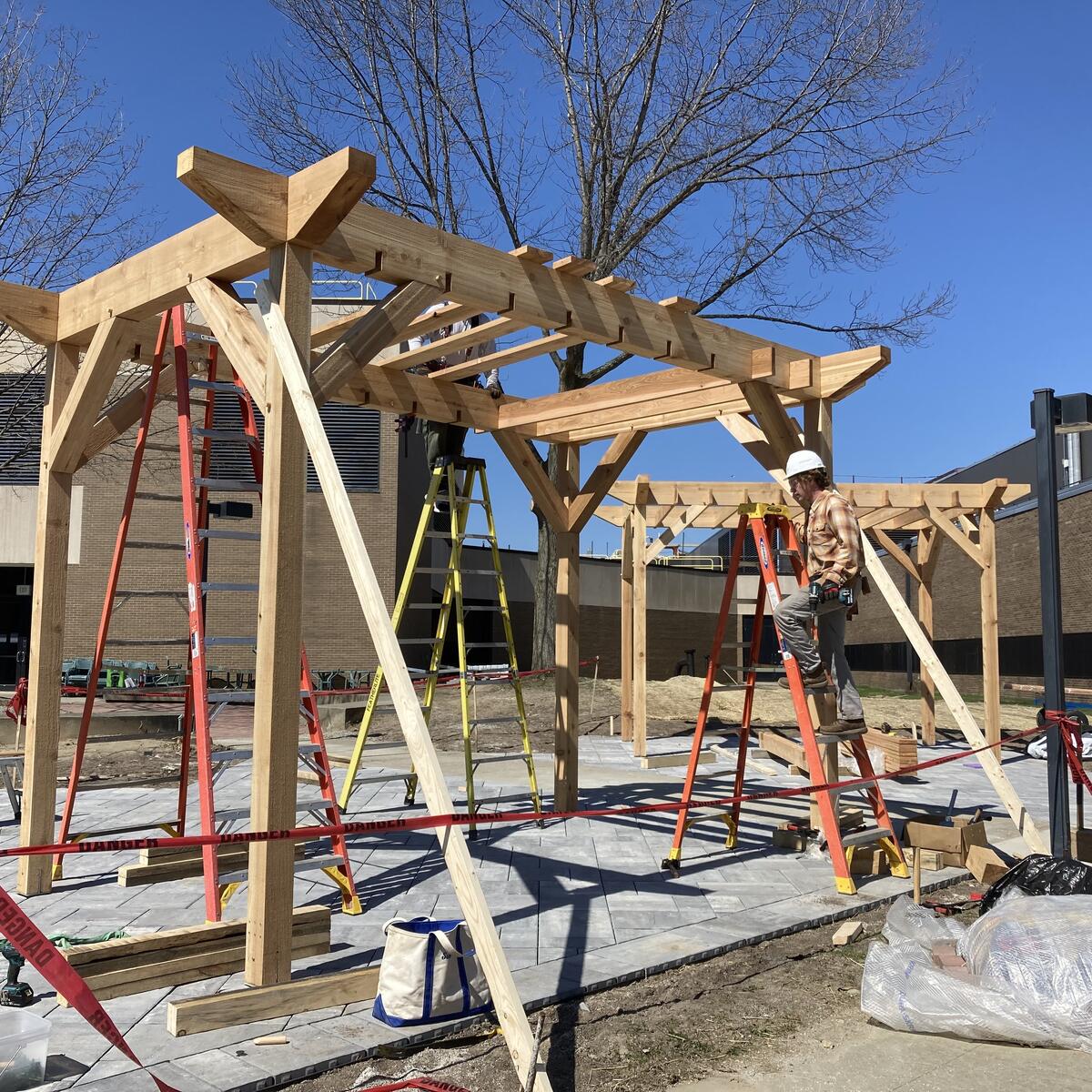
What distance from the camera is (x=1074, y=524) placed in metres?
21.0

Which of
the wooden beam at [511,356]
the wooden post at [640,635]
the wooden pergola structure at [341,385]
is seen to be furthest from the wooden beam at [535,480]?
the wooden post at [640,635]

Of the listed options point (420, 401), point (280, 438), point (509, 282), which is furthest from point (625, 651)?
point (280, 438)

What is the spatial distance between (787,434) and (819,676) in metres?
1.73

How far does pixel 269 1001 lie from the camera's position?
3.79 meters

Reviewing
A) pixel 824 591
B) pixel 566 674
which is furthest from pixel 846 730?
pixel 566 674

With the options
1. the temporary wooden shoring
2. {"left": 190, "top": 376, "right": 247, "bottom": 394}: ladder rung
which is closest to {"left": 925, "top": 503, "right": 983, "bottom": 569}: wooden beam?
the temporary wooden shoring

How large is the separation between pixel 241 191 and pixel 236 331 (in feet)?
2.07

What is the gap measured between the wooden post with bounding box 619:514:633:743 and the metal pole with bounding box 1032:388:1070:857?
8100mm

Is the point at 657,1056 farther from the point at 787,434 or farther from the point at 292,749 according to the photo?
the point at 787,434

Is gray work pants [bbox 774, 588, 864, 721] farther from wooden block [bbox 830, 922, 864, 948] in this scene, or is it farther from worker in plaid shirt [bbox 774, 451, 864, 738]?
wooden block [bbox 830, 922, 864, 948]

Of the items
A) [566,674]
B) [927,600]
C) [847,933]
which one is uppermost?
[927,600]

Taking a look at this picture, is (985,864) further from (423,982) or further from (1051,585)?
(423,982)

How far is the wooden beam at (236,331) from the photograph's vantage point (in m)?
4.32

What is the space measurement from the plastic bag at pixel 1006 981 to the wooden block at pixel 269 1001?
6.51ft
